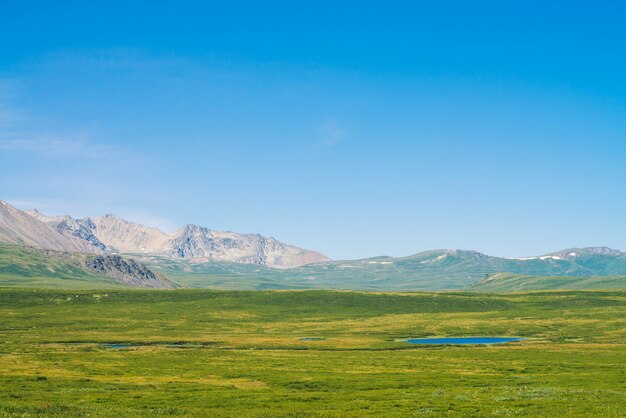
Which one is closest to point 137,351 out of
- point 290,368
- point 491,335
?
point 290,368

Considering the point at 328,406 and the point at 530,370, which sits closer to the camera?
the point at 328,406

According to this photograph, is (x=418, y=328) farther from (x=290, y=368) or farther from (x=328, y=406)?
(x=328, y=406)

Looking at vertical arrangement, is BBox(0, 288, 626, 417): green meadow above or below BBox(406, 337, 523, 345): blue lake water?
above

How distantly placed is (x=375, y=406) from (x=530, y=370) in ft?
135

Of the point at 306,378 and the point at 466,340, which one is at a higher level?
the point at 306,378

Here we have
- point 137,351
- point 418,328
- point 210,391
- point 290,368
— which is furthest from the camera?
point 418,328

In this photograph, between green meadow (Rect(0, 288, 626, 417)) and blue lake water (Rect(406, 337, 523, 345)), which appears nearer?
green meadow (Rect(0, 288, 626, 417))

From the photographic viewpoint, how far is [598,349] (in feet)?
426

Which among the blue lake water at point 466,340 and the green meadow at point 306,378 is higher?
the green meadow at point 306,378

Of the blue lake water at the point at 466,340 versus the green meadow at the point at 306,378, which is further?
the blue lake water at the point at 466,340

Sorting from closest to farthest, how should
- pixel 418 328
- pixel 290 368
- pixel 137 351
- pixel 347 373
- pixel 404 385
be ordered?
pixel 404 385
pixel 347 373
pixel 290 368
pixel 137 351
pixel 418 328

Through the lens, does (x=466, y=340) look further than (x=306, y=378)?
Yes

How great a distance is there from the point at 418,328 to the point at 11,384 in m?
142

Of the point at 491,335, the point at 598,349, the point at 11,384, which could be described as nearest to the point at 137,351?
the point at 11,384
